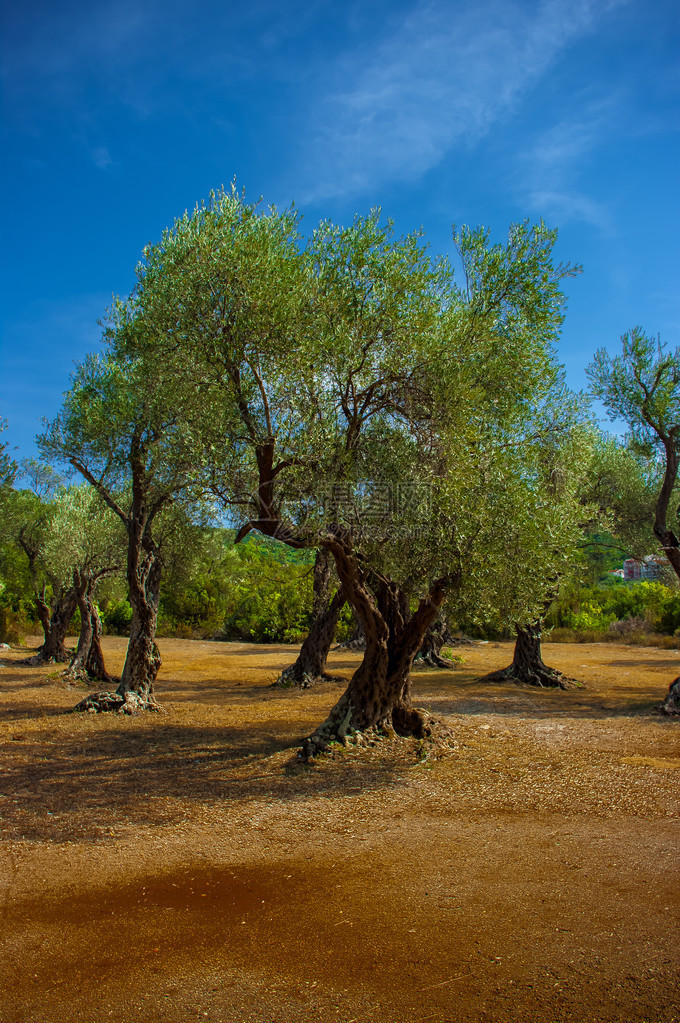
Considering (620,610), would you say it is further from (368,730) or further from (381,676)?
(368,730)

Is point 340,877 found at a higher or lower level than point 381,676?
lower

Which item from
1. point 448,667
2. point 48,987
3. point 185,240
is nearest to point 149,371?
point 185,240

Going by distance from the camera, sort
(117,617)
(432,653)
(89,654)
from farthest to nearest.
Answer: (117,617)
(432,653)
(89,654)

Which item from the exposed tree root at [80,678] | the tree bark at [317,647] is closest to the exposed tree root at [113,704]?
the exposed tree root at [80,678]

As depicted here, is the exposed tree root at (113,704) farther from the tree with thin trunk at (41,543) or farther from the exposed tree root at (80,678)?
the tree with thin trunk at (41,543)

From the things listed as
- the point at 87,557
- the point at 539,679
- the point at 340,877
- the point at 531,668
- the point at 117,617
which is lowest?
the point at 340,877

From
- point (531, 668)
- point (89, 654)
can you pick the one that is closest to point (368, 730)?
point (531, 668)

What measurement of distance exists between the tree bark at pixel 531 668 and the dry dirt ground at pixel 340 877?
5888mm

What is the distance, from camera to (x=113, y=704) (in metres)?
14.1

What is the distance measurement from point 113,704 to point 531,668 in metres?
11.0

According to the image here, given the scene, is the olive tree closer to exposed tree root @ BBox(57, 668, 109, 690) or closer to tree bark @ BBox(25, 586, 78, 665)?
exposed tree root @ BBox(57, 668, 109, 690)

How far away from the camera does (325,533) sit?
859 cm

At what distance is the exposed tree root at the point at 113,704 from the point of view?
13852mm

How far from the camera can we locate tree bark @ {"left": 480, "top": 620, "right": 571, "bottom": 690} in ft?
59.8
